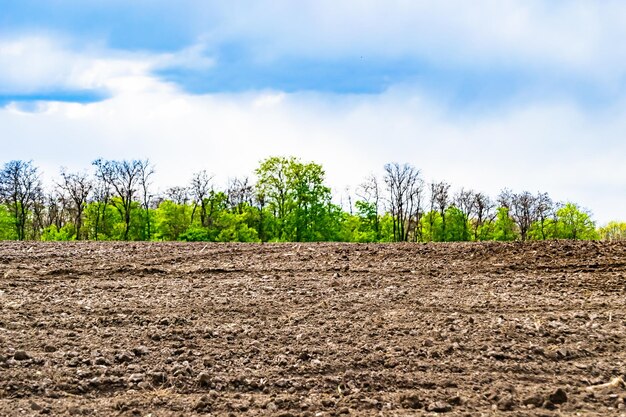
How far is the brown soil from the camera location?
157 inches

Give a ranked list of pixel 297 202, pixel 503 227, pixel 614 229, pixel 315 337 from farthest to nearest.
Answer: pixel 614 229 < pixel 503 227 < pixel 297 202 < pixel 315 337

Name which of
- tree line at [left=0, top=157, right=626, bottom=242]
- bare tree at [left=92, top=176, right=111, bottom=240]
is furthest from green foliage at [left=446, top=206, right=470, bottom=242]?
bare tree at [left=92, top=176, right=111, bottom=240]

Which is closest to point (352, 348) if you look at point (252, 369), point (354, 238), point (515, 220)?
point (252, 369)

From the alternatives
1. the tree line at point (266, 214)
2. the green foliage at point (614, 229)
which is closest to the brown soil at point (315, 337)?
the tree line at point (266, 214)

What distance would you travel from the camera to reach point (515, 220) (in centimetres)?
5247

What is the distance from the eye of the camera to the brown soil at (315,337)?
3988 mm

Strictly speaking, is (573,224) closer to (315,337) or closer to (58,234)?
(58,234)

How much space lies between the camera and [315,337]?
17.9 ft

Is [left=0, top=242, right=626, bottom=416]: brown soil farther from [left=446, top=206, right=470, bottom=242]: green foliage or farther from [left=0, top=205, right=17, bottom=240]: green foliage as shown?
[left=446, top=206, right=470, bottom=242]: green foliage

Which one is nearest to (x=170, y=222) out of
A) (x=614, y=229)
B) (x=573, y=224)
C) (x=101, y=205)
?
(x=101, y=205)

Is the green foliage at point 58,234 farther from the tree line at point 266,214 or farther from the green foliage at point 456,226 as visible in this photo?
the green foliage at point 456,226

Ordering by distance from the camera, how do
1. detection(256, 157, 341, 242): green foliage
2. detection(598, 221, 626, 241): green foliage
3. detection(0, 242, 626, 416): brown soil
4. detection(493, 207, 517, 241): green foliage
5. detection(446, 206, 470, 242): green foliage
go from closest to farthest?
detection(0, 242, 626, 416): brown soil
detection(256, 157, 341, 242): green foliage
detection(446, 206, 470, 242): green foliage
detection(493, 207, 517, 241): green foliage
detection(598, 221, 626, 241): green foliage

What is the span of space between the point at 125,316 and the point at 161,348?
1.39 m

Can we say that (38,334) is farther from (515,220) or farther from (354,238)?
(515,220)
